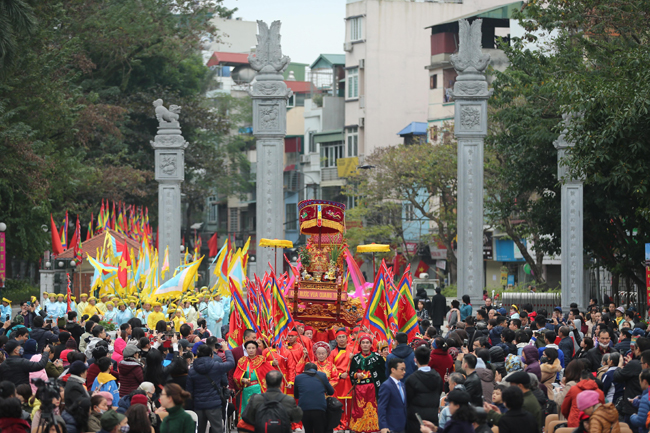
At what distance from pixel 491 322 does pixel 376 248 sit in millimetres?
3678

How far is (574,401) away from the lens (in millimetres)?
9031

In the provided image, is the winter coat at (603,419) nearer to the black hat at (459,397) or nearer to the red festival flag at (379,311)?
the black hat at (459,397)

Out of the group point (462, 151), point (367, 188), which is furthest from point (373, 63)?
point (462, 151)

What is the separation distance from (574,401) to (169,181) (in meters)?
19.1

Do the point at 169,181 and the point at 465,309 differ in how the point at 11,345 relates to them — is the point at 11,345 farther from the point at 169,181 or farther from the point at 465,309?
the point at 169,181

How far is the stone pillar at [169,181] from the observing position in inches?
1035

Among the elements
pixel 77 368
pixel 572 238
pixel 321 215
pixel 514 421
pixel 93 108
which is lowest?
pixel 514 421

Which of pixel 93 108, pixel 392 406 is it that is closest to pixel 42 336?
pixel 392 406

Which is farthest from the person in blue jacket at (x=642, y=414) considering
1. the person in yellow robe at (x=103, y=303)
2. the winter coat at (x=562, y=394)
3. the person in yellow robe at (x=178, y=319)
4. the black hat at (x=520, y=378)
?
the person in yellow robe at (x=103, y=303)

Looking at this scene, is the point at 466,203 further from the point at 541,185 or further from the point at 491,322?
the point at 491,322

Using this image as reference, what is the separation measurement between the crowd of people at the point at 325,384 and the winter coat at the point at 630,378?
14mm

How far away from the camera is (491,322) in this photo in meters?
14.7

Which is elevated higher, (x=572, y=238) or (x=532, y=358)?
(x=572, y=238)

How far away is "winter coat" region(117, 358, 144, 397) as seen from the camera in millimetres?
10469
